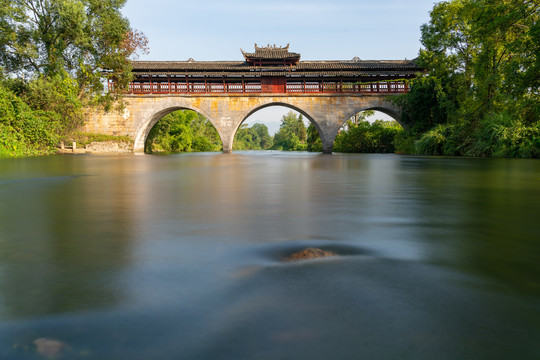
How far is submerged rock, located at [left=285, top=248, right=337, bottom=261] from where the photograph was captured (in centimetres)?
137

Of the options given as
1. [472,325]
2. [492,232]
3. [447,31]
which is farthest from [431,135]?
[472,325]

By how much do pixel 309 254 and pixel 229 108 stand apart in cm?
2485

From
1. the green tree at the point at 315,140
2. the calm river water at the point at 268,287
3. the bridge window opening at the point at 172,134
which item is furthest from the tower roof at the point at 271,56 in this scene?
the calm river water at the point at 268,287

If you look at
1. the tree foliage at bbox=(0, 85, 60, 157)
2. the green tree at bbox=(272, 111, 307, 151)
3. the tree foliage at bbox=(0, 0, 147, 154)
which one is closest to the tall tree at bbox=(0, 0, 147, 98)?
the tree foliage at bbox=(0, 0, 147, 154)

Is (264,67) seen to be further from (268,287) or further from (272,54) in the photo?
(268,287)

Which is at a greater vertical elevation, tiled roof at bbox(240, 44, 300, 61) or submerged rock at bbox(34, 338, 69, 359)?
tiled roof at bbox(240, 44, 300, 61)

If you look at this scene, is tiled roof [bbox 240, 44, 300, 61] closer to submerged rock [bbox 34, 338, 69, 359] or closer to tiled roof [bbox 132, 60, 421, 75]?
tiled roof [bbox 132, 60, 421, 75]

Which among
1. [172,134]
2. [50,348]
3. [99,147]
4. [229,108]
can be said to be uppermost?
[229,108]

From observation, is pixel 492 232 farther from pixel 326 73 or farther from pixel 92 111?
pixel 92 111

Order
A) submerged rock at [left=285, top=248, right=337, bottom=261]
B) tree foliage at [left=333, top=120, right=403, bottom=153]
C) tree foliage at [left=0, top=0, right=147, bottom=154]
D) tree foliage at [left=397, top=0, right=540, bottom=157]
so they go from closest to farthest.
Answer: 1. submerged rock at [left=285, top=248, right=337, bottom=261]
2. tree foliage at [left=397, top=0, right=540, bottom=157]
3. tree foliage at [left=0, top=0, right=147, bottom=154]
4. tree foliage at [left=333, top=120, right=403, bottom=153]

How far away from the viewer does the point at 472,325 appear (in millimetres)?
829

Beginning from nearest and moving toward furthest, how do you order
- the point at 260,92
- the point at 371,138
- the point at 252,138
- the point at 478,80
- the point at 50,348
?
the point at 50,348 < the point at 478,80 < the point at 260,92 < the point at 371,138 < the point at 252,138

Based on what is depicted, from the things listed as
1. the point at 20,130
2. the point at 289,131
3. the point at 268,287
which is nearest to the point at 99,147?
the point at 20,130

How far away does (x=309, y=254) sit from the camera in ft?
4.59
